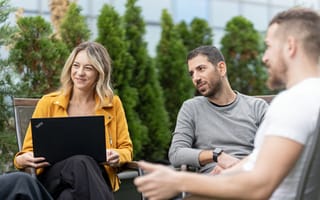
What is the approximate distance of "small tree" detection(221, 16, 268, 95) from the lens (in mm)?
6137

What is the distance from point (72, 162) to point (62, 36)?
1971 mm

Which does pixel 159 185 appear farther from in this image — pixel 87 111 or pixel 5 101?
pixel 5 101

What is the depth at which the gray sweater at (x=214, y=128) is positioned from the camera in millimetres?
2859

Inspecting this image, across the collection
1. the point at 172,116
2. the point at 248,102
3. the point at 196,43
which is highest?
the point at 196,43

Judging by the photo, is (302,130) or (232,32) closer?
(302,130)

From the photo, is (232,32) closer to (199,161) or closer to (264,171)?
(199,161)

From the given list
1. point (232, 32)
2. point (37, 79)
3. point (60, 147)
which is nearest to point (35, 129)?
point (60, 147)

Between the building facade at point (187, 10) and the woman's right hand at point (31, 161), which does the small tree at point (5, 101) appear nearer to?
the woman's right hand at point (31, 161)

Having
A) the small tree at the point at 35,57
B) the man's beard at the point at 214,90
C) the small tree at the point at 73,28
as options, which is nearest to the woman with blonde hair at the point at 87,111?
the man's beard at the point at 214,90

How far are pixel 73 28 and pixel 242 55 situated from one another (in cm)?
258

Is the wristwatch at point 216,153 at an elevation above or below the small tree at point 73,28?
below

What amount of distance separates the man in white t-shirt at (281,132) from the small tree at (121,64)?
2994mm

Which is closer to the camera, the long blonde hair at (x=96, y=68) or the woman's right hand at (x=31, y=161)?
the woman's right hand at (x=31, y=161)

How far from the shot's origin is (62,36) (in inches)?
170
